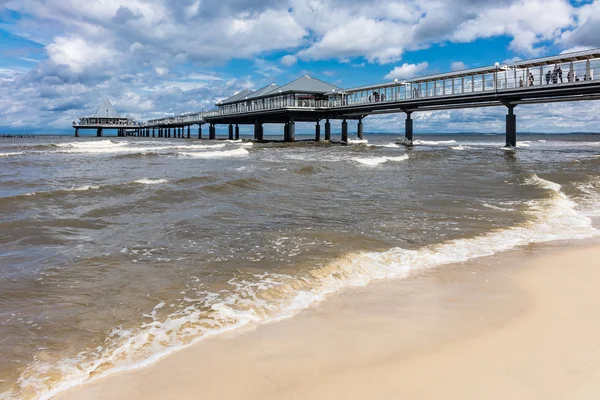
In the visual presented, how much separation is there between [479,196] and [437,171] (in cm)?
651

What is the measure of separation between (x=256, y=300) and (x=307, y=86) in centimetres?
4284

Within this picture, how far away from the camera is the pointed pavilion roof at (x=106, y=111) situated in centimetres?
9638

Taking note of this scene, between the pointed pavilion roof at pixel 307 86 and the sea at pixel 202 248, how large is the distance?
32.3 metres

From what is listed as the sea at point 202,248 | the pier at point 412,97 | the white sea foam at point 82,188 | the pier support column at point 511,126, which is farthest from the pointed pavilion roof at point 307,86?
the white sea foam at point 82,188

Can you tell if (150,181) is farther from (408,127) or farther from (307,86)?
(307,86)

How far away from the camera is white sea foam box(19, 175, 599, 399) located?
3057 mm

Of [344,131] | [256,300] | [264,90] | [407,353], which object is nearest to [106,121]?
[264,90]

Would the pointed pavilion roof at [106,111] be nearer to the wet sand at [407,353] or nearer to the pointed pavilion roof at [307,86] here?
the pointed pavilion roof at [307,86]

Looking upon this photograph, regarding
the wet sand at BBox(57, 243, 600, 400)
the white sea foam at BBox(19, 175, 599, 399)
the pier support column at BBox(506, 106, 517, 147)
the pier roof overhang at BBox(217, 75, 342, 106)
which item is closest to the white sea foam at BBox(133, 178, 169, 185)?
the white sea foam at BBox(19, 175, 599, 399)

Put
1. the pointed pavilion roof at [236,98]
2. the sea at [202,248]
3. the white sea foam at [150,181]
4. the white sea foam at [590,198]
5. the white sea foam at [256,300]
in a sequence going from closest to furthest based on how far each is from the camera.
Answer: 1. the white sea foam at [256,300]
2. the sea at [202,248]
3. the white sea foam at [590,198]
4. the white sea foam at [150,181]
5. the pointed pavilion roof at [236,98]

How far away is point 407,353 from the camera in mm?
3068

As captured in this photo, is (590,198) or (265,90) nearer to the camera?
(590,198)

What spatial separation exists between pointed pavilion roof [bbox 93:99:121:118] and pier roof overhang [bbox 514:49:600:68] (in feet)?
300

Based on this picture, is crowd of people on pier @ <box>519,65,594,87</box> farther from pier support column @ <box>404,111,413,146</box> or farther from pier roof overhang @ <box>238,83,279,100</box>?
pier roof overhang @ <box>238,83,279,100</box>
